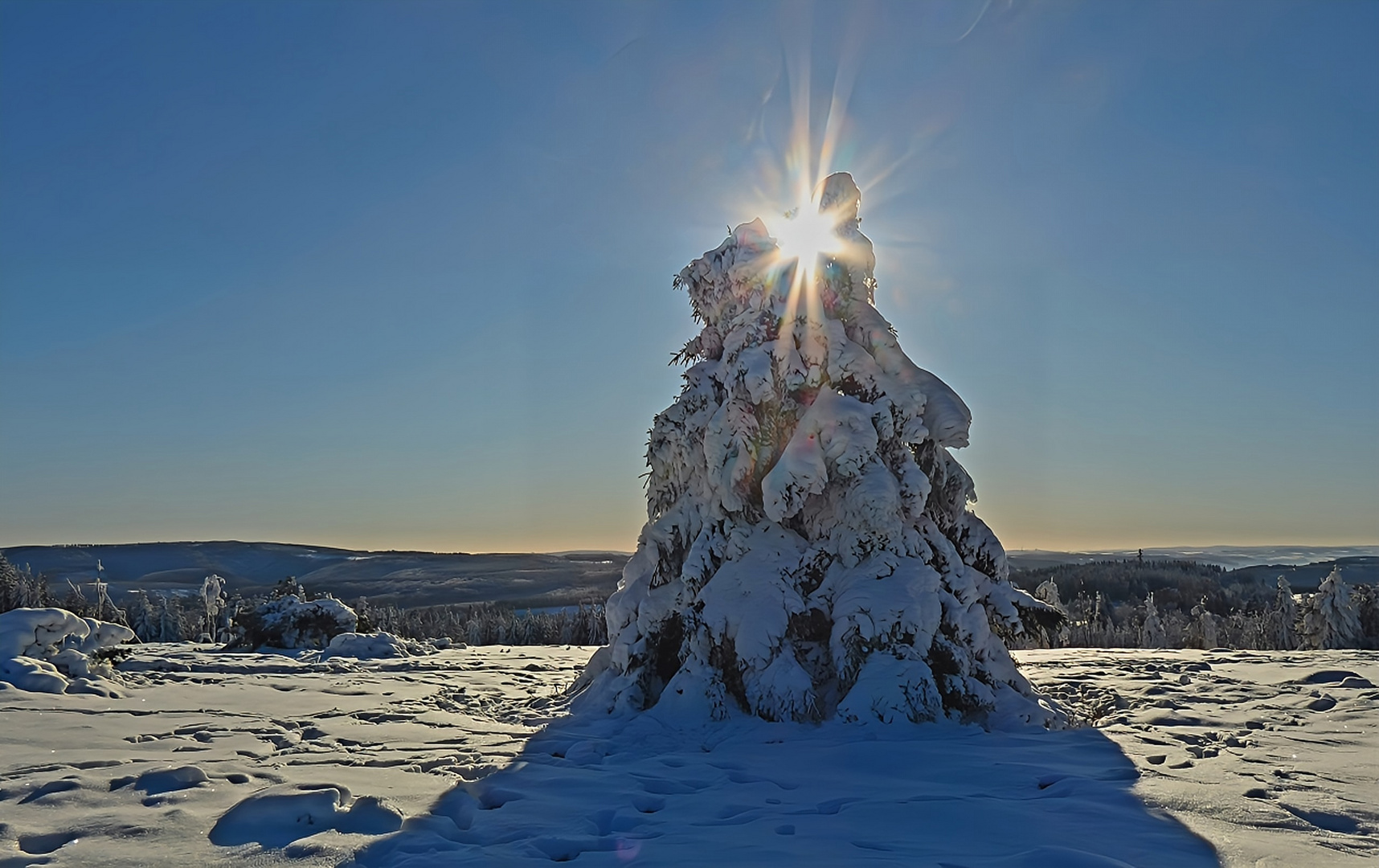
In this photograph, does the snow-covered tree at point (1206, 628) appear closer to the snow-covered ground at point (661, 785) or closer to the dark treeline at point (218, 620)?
the dark treeline at point (218, 620)

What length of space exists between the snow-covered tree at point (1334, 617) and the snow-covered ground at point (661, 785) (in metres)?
38.6

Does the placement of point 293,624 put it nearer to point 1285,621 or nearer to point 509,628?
point 509,628

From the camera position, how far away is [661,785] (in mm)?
6332

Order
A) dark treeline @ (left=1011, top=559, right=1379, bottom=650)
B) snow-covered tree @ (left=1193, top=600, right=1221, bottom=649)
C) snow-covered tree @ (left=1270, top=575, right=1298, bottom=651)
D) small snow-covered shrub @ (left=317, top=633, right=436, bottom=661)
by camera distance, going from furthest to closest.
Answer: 1. snow-covered tree @ (left=1193, top=600, right=1221, bottom=649)
2. snow-covered tree @ (left=1270, top=575, right=1298, bottom=651)
3. dark treeline @ (left=1011, top=559, right=1379, bottom=650)
4. small snow-covered shrub @ (left=317, top=633, right=436, bottom=661)

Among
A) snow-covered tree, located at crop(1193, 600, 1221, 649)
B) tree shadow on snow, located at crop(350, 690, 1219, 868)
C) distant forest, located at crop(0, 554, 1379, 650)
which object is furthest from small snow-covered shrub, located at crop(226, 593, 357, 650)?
snow-covered tree, located at crop(1193, 600, 1221, 649)

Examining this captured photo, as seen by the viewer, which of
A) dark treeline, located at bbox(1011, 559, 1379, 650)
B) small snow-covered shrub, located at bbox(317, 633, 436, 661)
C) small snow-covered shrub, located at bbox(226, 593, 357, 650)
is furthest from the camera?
dark treeline, located at bbox(1011, 559, 1379, 650)

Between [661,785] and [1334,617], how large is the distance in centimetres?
4904

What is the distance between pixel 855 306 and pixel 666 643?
221 inches

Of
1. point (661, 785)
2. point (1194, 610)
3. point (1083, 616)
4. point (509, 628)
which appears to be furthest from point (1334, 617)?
point (509, 628)

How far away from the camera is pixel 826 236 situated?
35.5ft

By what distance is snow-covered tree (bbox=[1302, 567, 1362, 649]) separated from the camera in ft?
130

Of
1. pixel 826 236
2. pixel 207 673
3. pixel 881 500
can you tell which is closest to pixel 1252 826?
pixel 881 500

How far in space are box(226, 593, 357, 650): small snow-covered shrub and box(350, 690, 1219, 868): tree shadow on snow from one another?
15.4 metres

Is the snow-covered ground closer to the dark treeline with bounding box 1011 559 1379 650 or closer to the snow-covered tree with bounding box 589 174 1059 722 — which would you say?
the snow-covered tree with bounding box 589 174 1059 722
